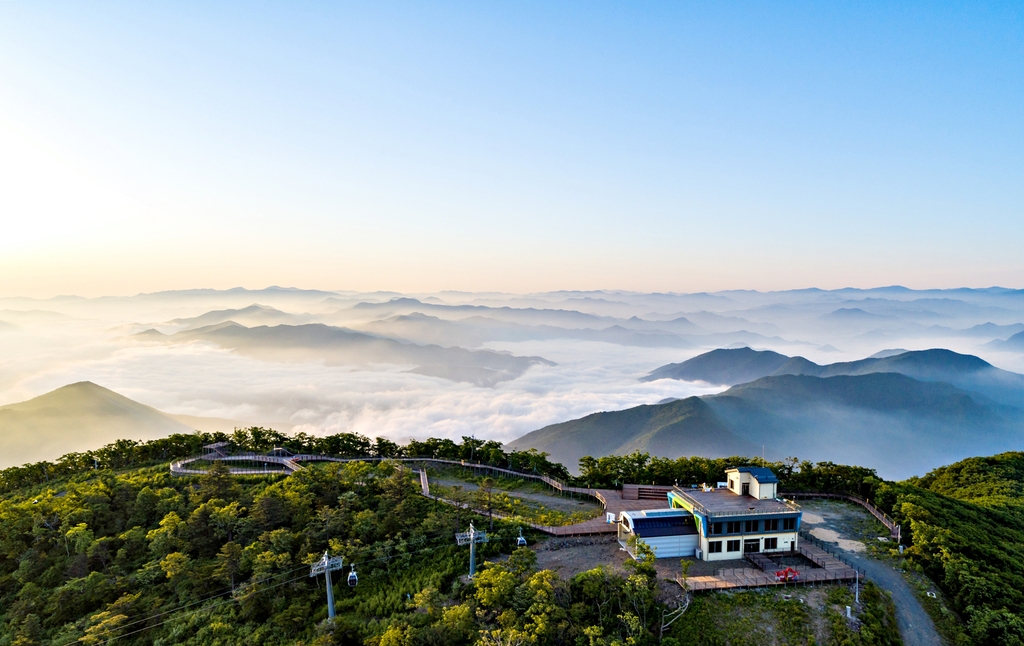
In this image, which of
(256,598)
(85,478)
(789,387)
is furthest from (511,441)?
(256,598)

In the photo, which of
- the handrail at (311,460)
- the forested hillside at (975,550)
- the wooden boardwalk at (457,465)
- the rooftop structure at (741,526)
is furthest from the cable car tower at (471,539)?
the forested hillside at (975,550)

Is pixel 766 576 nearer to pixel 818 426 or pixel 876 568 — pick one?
pixel 876 568

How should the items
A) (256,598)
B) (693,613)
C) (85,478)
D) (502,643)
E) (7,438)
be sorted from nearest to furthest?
(502,643) → (693,613) → (256,598) → (85,478) → (7,438)

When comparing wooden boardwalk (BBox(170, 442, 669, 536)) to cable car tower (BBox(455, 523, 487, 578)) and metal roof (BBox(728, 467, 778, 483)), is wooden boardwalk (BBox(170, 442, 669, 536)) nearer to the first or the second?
cable car tower (BBox(455, 523, 487, 578))

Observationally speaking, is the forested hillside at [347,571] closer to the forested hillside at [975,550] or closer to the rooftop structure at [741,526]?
the forested hillside at [975,550]

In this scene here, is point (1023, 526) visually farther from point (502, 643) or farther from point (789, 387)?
point (789, 387)

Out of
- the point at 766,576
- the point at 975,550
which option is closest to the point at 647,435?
the point at 975,550

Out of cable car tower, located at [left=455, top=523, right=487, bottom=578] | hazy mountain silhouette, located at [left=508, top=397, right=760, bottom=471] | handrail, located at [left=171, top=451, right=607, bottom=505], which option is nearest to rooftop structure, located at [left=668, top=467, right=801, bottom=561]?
cable car tower, located at [left=455, top=523, right=487, bottom=578]
